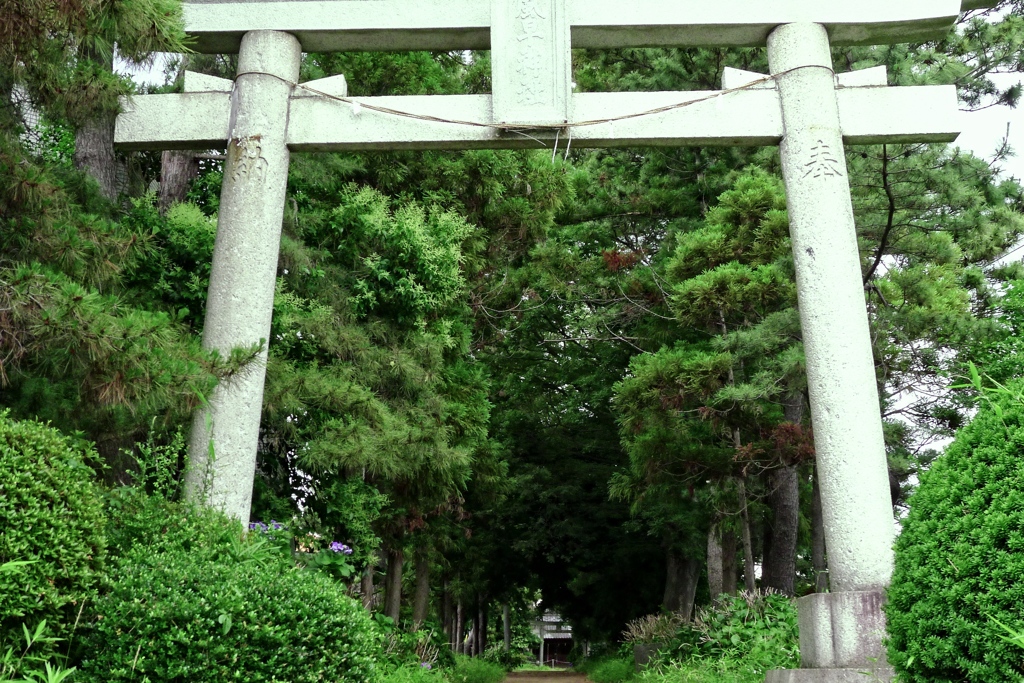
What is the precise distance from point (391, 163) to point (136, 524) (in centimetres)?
644

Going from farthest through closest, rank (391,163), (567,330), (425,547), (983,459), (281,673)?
(567,330) → (425,547) → (391,163) → (281,673) → (983,459)

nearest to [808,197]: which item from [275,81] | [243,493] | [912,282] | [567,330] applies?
[912,282]

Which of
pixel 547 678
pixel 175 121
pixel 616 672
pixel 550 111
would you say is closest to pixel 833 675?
pixel 550 111

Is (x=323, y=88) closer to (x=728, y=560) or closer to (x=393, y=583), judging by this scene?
(x=393, y=583)

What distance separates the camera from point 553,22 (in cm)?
705

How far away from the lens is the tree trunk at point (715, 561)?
14.5 m

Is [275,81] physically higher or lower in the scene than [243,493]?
higher

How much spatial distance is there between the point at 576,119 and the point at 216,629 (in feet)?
14.8

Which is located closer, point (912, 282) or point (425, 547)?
point (912, 282)

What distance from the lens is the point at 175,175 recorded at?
342 inches

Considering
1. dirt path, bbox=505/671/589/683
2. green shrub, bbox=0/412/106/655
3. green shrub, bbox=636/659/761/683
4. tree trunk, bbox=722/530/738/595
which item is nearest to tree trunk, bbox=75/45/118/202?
green shrub, bbox=0/412/106/655

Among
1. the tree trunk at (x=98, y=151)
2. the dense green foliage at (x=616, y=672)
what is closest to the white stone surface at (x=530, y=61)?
the tree trunk at (x=98, y=151)

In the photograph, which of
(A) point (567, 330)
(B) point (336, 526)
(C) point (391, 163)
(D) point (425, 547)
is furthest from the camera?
(A) point (567, 330)

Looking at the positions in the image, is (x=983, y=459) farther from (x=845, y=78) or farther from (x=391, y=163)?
(x=391, y=163)
